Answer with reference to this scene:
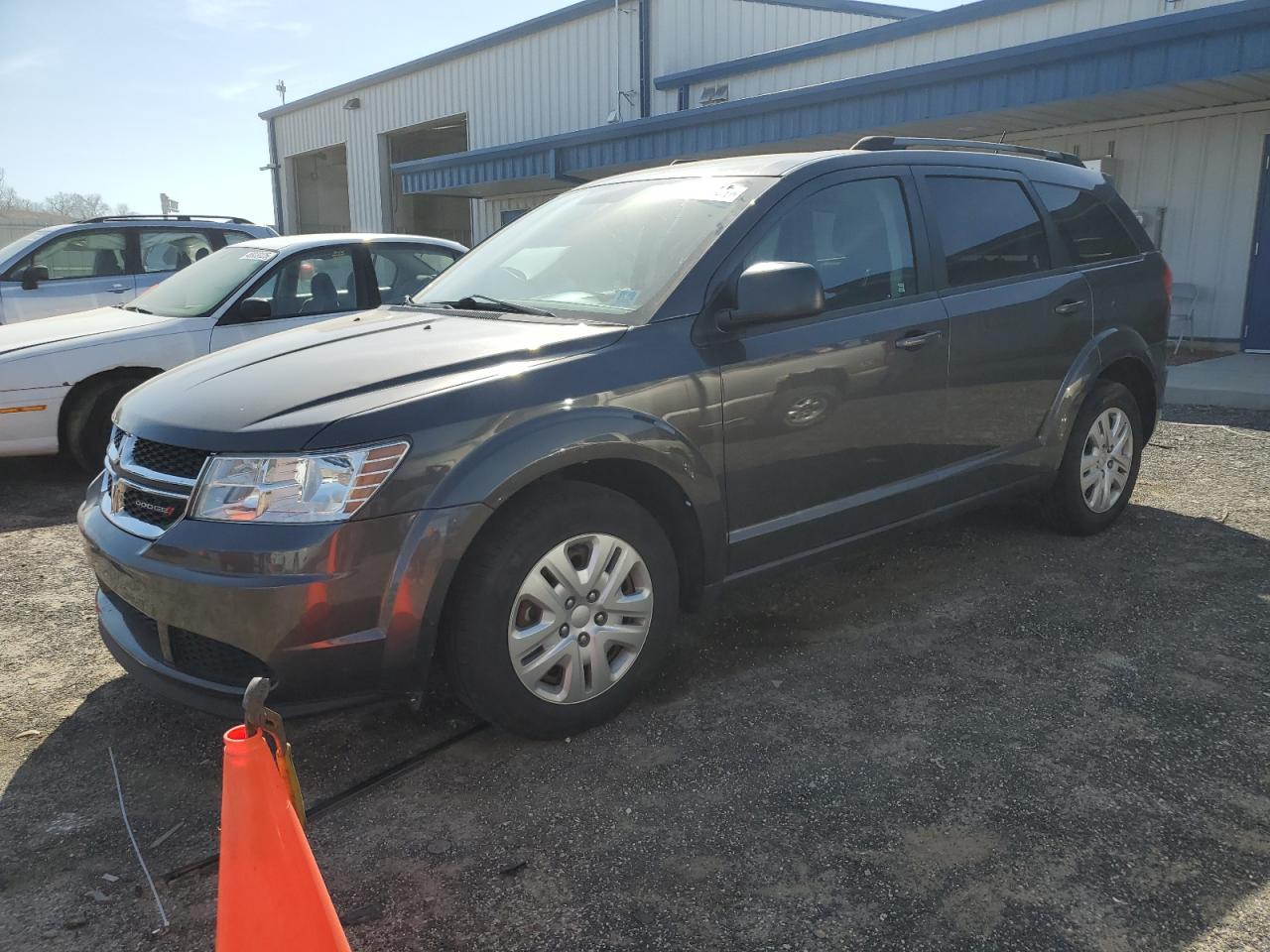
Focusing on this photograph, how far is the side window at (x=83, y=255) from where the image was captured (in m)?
8.99

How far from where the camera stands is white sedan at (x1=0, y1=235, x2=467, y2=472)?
19.4ft

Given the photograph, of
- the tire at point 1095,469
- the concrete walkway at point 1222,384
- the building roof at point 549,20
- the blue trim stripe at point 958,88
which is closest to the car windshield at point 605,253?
the tire at point 1095,469

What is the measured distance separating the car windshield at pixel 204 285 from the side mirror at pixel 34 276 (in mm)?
2557

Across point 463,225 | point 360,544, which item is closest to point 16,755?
point 360,544

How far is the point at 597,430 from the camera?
115 inches

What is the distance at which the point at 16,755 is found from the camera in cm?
306

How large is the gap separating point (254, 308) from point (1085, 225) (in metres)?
4.87

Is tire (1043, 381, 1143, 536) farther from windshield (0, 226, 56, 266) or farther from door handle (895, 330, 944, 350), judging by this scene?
windshield (0, 226, 56, 266)

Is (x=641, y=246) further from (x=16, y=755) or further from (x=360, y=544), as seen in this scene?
(x=16, y=755)

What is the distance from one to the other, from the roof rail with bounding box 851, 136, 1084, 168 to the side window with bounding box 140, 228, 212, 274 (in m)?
6.92

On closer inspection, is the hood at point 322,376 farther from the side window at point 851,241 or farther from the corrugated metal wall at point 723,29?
the corrugated metal wall at point 723,29

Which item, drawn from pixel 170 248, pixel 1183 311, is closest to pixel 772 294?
pixel 170 248

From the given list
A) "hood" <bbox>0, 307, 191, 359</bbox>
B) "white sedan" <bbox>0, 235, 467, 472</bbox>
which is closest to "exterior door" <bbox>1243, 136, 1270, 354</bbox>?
"white sedan" <bbox>0, 235, 467, 472</bbox>

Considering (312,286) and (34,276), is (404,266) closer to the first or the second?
(312,286)
